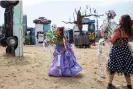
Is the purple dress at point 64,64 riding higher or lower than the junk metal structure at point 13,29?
lower

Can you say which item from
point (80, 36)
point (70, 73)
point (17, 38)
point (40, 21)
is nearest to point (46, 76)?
point (70, 73)

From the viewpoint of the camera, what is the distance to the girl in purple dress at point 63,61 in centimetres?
921

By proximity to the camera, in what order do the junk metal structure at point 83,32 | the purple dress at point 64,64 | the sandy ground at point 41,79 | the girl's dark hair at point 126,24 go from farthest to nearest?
the junk metal structure at point 83,32 < the purple dress at point 64,64 < the sandy ground at point 41,79 < the girl's dark hair at point 126,24

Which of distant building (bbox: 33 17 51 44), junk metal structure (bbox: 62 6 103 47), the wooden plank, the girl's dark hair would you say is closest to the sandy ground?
the girl's dark hair

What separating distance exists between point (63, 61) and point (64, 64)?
8cm

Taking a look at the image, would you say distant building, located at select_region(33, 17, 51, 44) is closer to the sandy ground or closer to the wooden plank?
the wooden plank

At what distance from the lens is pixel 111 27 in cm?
812

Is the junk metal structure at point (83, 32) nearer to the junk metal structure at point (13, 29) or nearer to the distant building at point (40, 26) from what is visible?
the distant building at point (40, 26)

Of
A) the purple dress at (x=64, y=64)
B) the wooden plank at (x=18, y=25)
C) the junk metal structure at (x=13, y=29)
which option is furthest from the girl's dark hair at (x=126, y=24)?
the wooden plank at (x=18, y=25)

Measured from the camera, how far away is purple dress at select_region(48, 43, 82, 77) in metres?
9.20

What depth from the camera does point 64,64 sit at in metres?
9.26

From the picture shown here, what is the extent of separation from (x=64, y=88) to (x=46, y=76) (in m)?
1.33

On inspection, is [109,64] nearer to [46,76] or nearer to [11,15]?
[46,76]

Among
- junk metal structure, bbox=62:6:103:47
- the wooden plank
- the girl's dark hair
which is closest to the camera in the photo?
the girl's dark hair
